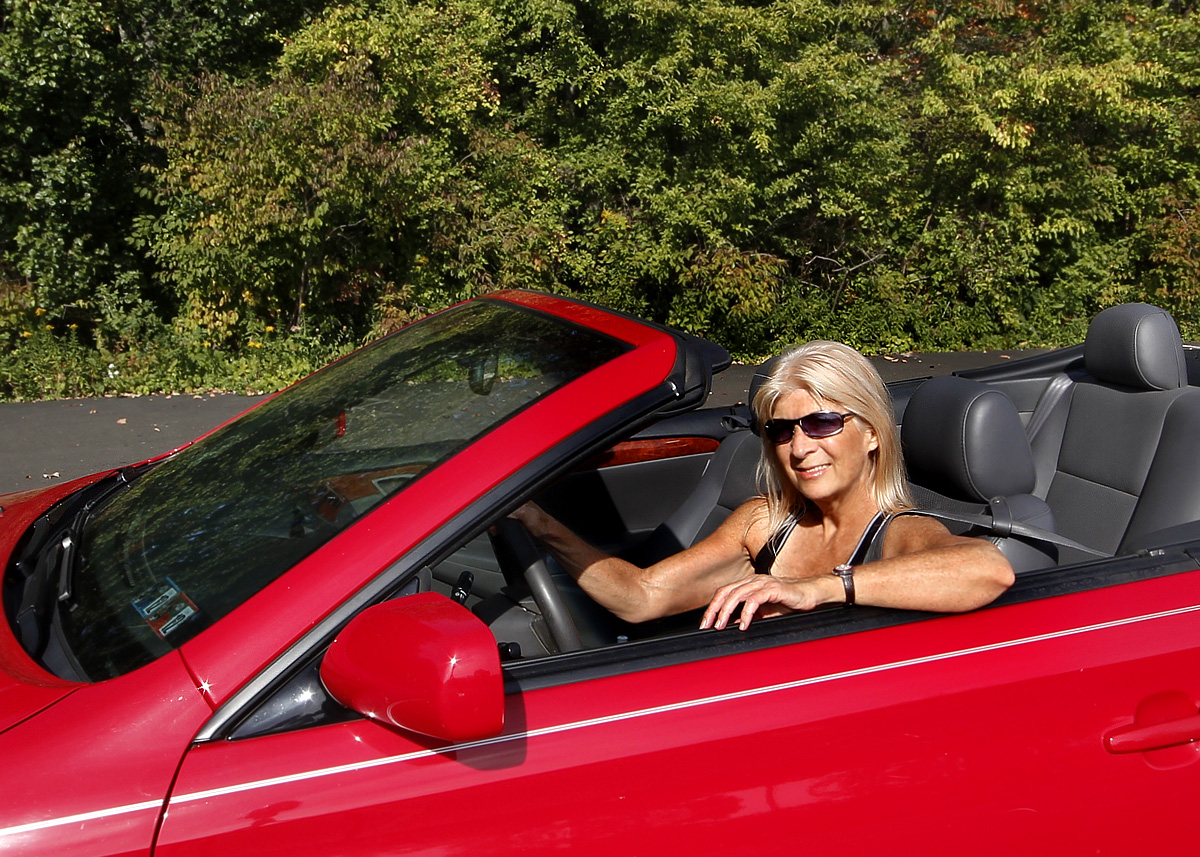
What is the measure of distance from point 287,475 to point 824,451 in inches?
46.9

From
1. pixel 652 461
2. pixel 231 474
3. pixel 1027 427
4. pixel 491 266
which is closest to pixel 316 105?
pixel 491 266

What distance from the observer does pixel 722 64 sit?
11617 mm

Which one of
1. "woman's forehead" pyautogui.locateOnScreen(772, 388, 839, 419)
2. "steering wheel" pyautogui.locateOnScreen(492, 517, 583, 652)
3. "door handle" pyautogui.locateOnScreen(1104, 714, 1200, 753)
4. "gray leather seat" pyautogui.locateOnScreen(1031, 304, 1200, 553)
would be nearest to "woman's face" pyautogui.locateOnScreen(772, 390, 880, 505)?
"woman's forehead" pyautogui.locateOnScreen(772, 388, 839, 419)

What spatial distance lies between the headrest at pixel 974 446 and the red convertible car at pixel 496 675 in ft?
1.37

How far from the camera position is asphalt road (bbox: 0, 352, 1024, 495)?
7.33 meters

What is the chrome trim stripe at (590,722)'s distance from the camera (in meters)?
1.54

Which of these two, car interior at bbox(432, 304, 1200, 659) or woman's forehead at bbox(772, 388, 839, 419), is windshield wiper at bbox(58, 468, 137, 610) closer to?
car interior at bbox(432, 304, 1200, 659)

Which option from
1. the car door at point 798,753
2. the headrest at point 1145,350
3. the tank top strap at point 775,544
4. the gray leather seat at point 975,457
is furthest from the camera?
the headrest at point 1145,350

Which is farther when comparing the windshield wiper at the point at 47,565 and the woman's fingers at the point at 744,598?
the woman's fingers at the point at 744,598

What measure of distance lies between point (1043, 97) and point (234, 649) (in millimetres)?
13195

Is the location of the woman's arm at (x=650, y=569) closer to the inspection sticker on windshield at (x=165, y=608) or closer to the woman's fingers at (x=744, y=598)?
the woman's fingers at (x=744, y=598)

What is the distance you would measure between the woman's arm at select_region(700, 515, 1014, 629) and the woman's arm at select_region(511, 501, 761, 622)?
433 millimetres

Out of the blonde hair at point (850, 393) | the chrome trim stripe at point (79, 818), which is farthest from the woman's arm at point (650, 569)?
the chrome trim stripe at point (79, 818)

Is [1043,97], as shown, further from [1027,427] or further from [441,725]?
[441,725]
